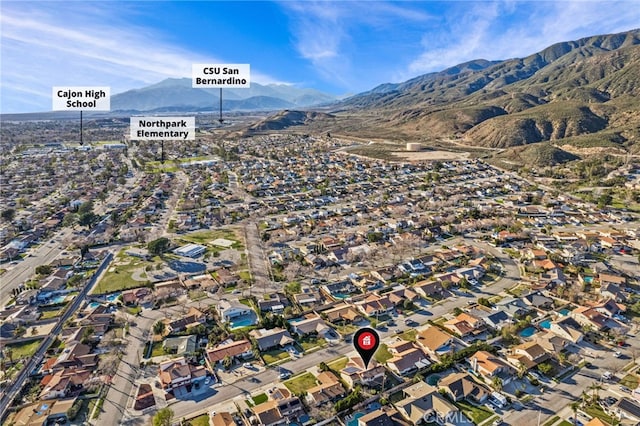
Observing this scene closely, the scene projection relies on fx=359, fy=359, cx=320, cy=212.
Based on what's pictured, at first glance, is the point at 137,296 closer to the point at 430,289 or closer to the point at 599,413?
the point at 430,289

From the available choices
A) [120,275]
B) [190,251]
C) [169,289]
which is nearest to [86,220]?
[120,275]

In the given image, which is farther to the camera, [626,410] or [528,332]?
[528,332]

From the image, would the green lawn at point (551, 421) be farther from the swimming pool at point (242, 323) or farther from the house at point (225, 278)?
the house at point (225, 278)

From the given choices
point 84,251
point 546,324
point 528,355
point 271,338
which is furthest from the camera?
point 84,251

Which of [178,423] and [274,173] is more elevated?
[274,173]

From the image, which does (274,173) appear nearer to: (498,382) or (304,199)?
(304,199)

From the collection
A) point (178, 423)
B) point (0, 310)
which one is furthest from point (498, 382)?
point (0, 310)
